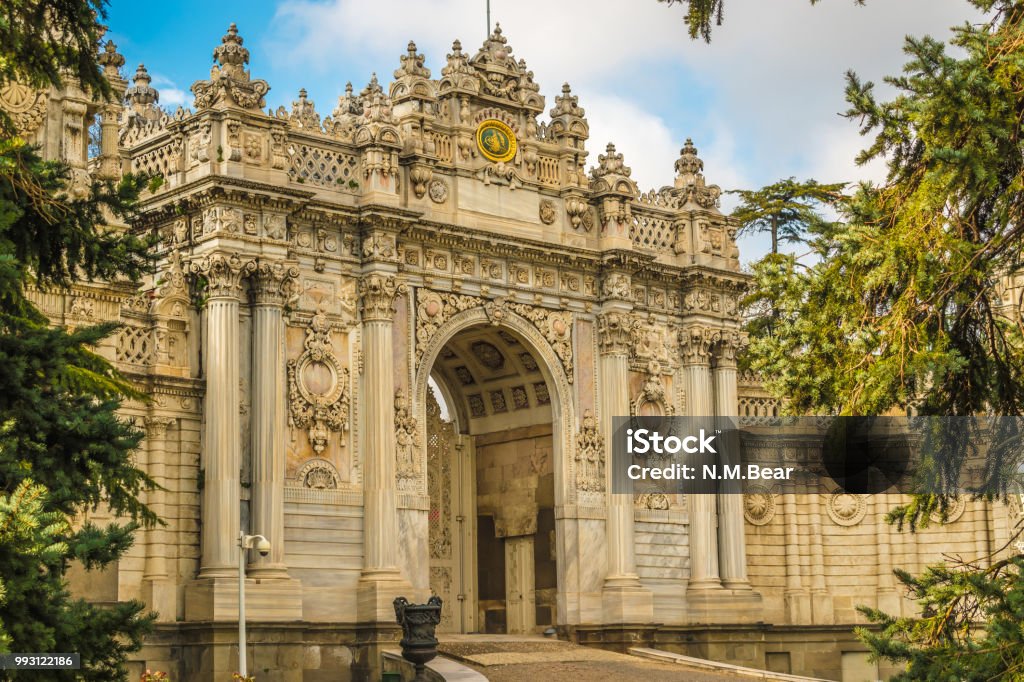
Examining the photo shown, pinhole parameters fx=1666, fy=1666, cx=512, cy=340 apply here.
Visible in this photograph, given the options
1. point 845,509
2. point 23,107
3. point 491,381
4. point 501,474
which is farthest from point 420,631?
point 845,509

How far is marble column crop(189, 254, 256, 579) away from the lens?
28.7 m

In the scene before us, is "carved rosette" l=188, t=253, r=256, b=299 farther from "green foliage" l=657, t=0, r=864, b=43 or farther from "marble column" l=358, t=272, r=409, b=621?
"green foliage" l=657, t=0, r=864, b=43

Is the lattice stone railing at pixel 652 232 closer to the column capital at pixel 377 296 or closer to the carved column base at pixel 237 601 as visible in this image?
the column capital at pixel 377 296

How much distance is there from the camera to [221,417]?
29.0 m

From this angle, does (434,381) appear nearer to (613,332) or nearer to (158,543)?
(613,332)

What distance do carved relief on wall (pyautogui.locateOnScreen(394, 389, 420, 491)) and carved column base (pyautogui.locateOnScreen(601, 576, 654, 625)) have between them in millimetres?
5048

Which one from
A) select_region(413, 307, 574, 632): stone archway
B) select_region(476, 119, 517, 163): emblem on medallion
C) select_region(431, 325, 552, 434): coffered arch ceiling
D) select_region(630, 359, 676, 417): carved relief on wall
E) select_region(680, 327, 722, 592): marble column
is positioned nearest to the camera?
select_region(476, 119, 517, 163): emblem on medallion

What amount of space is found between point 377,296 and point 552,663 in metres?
7.56

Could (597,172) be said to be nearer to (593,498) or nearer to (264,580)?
(593,498)

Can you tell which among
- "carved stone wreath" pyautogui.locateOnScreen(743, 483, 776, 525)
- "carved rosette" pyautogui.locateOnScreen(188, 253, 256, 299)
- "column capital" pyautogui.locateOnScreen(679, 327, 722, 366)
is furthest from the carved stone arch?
"carved stone wreath" pyautogui.locateOnScreen(743, 483, 776, 525)

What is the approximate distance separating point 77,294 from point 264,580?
19.9 feet

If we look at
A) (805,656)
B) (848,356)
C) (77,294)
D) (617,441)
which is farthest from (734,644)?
(848,356)

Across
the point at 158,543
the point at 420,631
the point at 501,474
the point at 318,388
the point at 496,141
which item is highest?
the point at 496,141

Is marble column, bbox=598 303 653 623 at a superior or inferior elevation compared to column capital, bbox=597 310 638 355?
inferior
